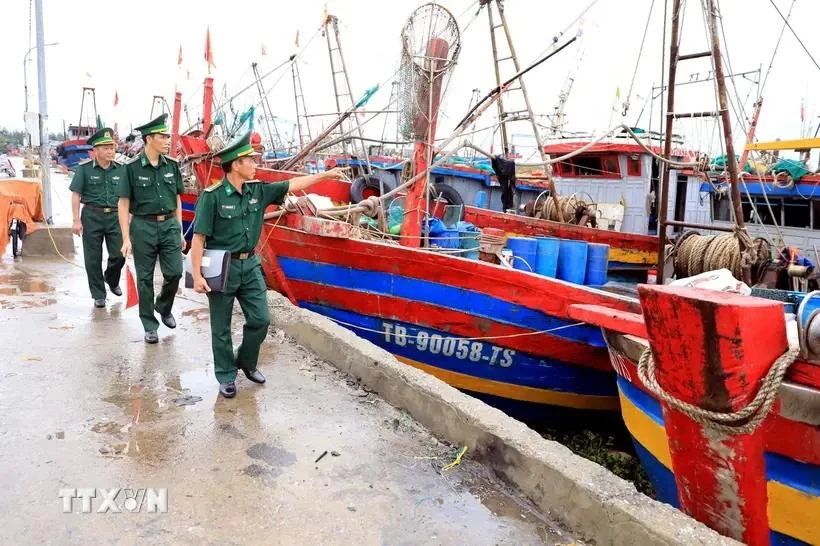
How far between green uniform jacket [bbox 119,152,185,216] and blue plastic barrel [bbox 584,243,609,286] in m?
4.29

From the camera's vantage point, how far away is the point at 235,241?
3732 millimetres

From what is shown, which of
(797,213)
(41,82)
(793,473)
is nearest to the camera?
(793,473)

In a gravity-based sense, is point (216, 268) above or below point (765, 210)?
below

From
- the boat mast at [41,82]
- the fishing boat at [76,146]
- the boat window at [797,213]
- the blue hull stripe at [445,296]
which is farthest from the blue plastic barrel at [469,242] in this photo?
the fishing boat at [76,146]

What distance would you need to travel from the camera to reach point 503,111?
829cm

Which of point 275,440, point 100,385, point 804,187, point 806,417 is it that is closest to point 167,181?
point 100,385

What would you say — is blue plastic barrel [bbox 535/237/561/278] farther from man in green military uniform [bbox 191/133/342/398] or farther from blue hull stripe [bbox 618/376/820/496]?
blue hull stripe [bbox 618/376/820/496]

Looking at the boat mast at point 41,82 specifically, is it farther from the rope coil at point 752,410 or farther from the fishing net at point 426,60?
the rope coil at point 752,410

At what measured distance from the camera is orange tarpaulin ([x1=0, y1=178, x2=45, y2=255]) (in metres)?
8.05

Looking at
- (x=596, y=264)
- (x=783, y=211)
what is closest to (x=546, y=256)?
(x=596, y=264)

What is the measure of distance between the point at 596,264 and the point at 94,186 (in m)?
5.21

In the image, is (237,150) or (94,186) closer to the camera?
(237,150)

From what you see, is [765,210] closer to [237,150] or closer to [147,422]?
[237,150]

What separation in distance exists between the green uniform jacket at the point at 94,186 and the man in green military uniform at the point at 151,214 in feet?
4.19
